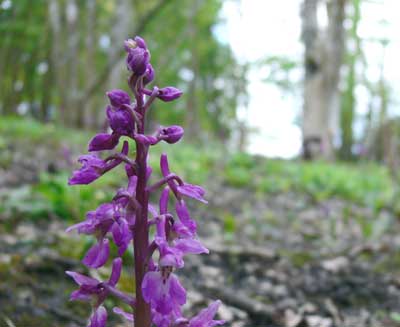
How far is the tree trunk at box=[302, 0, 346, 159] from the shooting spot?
1656cm

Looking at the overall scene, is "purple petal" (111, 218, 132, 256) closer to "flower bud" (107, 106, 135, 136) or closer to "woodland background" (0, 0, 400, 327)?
"flower bud" (107, 106, 135, 136)

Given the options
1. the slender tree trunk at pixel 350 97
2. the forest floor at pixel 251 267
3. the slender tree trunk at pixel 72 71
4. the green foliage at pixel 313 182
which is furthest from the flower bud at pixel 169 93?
the slender tree trunk at pixel 350 97

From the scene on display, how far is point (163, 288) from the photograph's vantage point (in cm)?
133

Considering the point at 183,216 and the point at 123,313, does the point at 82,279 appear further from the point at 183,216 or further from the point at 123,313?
the point at 183,216

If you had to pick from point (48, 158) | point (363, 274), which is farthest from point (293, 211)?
point (48, 158)

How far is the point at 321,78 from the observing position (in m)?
16.9

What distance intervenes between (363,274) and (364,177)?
22.9ft

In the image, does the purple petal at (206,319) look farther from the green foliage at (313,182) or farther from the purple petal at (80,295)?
the green foliage at (313,182)

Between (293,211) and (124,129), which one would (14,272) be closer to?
(124,129)

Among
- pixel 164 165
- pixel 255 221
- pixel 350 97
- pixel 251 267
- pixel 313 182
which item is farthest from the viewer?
pixel 350 97

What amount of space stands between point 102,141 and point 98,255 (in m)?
0.30

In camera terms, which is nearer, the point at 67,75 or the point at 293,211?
the point at 293,211

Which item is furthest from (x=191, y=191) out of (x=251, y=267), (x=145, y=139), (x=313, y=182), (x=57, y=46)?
(x=57, y=46)

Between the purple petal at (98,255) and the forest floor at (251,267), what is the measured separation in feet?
3.92
